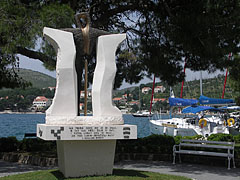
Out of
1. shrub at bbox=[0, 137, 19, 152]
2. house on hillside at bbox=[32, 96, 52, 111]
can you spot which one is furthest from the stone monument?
house on hillside at bbox=[32, 96, 52, 111]

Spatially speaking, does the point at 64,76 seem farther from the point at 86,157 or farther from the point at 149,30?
the point at 149,30

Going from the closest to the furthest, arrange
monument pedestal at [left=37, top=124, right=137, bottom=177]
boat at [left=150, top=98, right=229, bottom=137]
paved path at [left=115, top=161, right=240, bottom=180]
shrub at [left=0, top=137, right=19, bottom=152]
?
monument pedestal at [left=37, top=124, right=137, bottom=177] → paved path at [left=115, top=161, right=240, bottom=180] → shrub at [left=0, top=137, right=19, bottom=152] → boat at [left=150, top=98, right=229, bottom=137]

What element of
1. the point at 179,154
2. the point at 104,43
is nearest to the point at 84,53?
the point at 104,43

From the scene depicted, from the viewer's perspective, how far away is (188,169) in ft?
32.4

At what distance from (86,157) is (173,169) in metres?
3.48

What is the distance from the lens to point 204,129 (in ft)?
82.8

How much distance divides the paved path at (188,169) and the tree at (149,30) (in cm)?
351

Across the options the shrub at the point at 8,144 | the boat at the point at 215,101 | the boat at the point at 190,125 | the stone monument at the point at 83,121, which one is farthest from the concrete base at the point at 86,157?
the boat at the point at 215,101

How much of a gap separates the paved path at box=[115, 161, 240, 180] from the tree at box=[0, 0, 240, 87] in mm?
3514

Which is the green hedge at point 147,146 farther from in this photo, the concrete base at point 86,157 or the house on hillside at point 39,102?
the house on hillside at point 39,102

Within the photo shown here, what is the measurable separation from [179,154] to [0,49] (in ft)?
21.4

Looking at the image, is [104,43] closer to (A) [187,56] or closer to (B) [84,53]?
(B) [84,53]

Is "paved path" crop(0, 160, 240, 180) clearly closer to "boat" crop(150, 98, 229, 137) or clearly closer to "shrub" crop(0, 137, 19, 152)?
"shrub" crop(0, 137, 19, 152)

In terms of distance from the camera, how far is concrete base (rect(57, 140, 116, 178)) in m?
7.25
